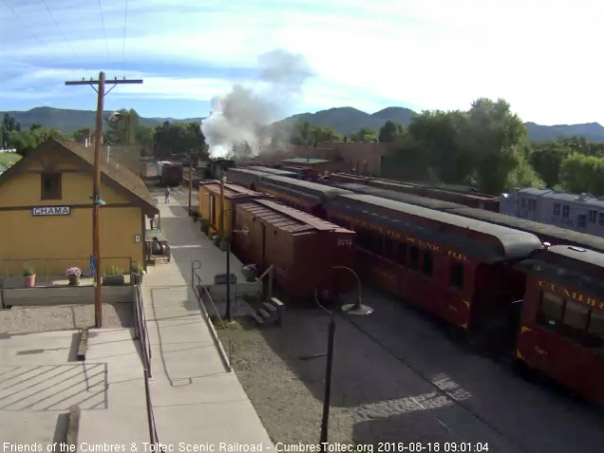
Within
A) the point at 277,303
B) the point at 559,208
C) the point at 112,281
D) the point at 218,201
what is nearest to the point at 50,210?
the point at 112,281

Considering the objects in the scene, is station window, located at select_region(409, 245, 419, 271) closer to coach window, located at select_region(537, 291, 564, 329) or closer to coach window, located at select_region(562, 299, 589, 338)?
coach window, located at select_region(537, 291, 564, 329)

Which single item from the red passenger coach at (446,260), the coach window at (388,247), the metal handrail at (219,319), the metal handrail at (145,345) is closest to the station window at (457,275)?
the red passenger coach at (446,260)

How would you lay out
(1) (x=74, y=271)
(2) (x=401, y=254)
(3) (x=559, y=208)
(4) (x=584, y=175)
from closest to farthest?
(2) (x=401, y=254) → (1) (x=74, y=271) → (3) (x=559, y=208) → (4) (x=584, y=175)

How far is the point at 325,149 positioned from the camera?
76688mm

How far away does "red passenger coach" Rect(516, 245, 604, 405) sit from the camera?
10742 mm

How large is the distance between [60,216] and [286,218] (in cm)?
811

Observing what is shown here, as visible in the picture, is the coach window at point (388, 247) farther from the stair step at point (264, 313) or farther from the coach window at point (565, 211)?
the coach window at point (565, 211)

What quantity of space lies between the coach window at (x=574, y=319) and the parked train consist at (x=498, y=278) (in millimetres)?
19

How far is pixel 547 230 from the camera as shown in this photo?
630 inches

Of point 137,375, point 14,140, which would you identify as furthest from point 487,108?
point 14,140

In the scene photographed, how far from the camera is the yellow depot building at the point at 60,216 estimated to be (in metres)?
20.5

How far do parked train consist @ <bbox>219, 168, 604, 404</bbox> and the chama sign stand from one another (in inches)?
407

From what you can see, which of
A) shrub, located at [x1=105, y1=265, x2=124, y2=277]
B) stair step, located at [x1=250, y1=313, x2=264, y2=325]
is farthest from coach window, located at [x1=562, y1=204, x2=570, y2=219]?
shrub, located at [x1=105, y1=265, x2=124, y2=277]

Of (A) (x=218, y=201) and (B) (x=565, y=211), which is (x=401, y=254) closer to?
(A) (x=218, y=201)
